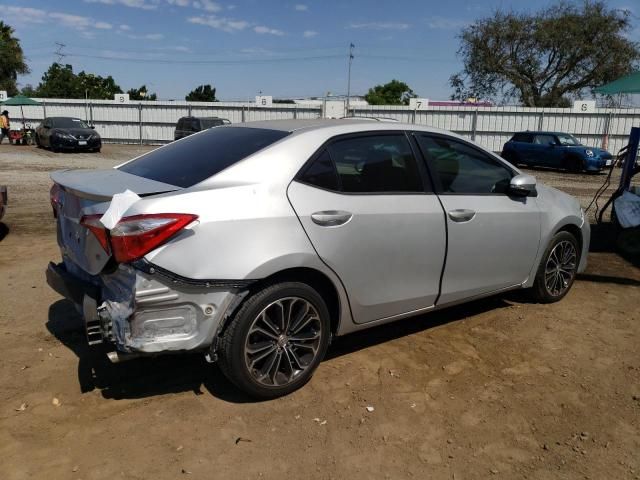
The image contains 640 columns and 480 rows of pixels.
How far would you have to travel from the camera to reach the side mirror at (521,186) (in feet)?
13.9

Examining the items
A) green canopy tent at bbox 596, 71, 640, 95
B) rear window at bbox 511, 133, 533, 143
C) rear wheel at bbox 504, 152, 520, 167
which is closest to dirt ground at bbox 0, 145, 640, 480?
green canopy tent at bbox 596, 71, 640, 95

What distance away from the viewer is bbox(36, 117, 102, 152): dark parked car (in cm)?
2177

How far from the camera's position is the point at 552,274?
16.2ft

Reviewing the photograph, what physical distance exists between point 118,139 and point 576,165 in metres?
22.3

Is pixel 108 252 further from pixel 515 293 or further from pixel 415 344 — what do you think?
pixel 515 293

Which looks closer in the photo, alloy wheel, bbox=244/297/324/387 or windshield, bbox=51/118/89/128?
alloy wheel, bbox=244/297/324/387

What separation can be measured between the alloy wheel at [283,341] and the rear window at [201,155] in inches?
34.9

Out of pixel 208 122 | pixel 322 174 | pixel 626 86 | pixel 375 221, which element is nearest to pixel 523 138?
pixel 208 122

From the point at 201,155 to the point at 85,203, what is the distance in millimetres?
805

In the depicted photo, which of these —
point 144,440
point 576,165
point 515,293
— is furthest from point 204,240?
point 576,165

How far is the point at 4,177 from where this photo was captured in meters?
13.6

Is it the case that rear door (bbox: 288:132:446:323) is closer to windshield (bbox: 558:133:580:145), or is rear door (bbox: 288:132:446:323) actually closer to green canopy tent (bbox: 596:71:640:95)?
green canopy tent (bbox: 596:71:640:95)

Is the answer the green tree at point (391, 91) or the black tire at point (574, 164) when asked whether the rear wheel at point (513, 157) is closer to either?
the black tire at point (574, 164)

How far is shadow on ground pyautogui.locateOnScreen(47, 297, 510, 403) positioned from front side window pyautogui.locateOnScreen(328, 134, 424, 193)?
124cm
